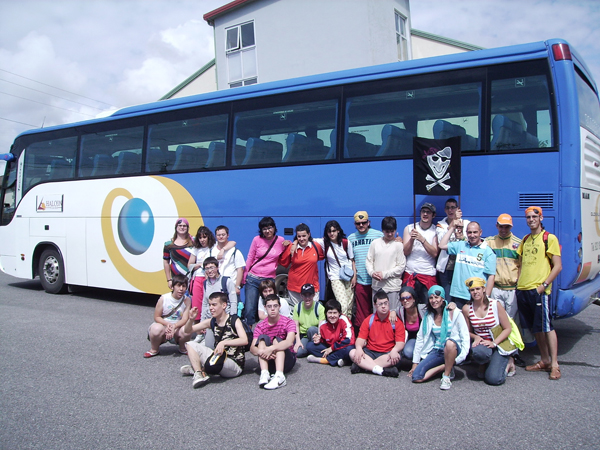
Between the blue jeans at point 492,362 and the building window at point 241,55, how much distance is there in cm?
1911

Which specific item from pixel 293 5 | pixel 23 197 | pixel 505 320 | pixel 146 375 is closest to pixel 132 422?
pixel 146 375

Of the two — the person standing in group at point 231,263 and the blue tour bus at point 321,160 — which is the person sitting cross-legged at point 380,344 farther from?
the person standing in group at point 231,263

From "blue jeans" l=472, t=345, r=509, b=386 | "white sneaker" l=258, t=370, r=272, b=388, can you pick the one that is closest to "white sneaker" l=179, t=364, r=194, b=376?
"white sneaker" l=258, t=370, r=272, b=388

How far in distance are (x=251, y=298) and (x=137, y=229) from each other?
3566 millimetres

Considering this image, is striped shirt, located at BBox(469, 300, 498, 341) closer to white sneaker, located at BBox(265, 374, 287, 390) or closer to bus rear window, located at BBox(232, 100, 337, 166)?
white sneaker, located at BBox(265, 374, 287, 390)

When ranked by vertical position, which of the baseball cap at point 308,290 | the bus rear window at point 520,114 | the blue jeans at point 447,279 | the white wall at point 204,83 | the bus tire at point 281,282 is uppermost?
the white wall at point 204,83

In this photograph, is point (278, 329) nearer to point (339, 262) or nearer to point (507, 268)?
point (339, 262)

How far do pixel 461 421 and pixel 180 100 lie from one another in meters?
7.18

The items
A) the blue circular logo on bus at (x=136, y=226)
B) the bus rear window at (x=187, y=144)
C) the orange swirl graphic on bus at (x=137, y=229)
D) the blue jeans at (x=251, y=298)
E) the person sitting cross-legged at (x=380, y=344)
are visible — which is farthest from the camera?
the blue circular logo on bus at (x=136, y=226)

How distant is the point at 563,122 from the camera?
5648 millimetres

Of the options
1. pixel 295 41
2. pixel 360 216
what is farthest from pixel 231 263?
pixel 295 41

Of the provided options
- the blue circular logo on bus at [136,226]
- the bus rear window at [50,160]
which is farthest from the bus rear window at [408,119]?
the bus rear window at [50,160]

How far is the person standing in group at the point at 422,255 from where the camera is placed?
6.12m

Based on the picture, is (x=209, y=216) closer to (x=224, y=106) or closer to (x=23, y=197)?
(x=224, y=106)
